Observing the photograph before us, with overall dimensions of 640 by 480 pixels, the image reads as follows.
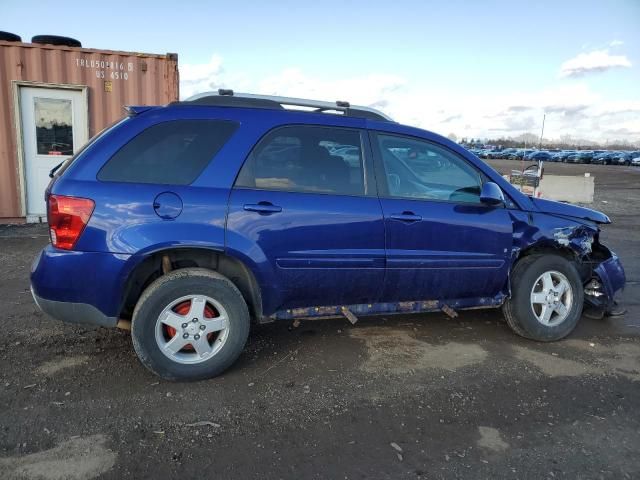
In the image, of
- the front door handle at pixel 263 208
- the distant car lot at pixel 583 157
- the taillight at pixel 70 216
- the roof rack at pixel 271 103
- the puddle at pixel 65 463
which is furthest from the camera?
the distant car lot at pixel 583 157

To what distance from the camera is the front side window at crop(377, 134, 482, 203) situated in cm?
383

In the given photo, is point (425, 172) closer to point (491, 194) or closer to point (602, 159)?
point (491, 194)

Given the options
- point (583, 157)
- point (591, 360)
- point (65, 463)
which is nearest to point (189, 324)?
point (65, 463)

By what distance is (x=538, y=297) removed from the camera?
14.0 feet

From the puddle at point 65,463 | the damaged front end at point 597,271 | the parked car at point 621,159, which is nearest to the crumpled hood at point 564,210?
the damaged front end at point 597,271

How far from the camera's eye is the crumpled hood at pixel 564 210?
4316mm

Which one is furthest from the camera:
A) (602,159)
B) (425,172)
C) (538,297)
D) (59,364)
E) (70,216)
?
(602,159)

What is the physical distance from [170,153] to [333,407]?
1952mm

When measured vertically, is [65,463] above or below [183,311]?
below

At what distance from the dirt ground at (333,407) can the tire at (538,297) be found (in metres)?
0.16

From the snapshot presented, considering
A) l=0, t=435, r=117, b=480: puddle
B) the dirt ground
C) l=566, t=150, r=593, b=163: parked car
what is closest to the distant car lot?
l=566, t=150, r=593, b=163: parked car

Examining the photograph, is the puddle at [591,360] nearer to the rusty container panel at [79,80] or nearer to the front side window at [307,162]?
the front side window at [307,162]

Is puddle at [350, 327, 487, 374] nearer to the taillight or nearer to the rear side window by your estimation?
the rear side window

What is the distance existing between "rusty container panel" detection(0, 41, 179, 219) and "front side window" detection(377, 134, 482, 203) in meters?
6.30
